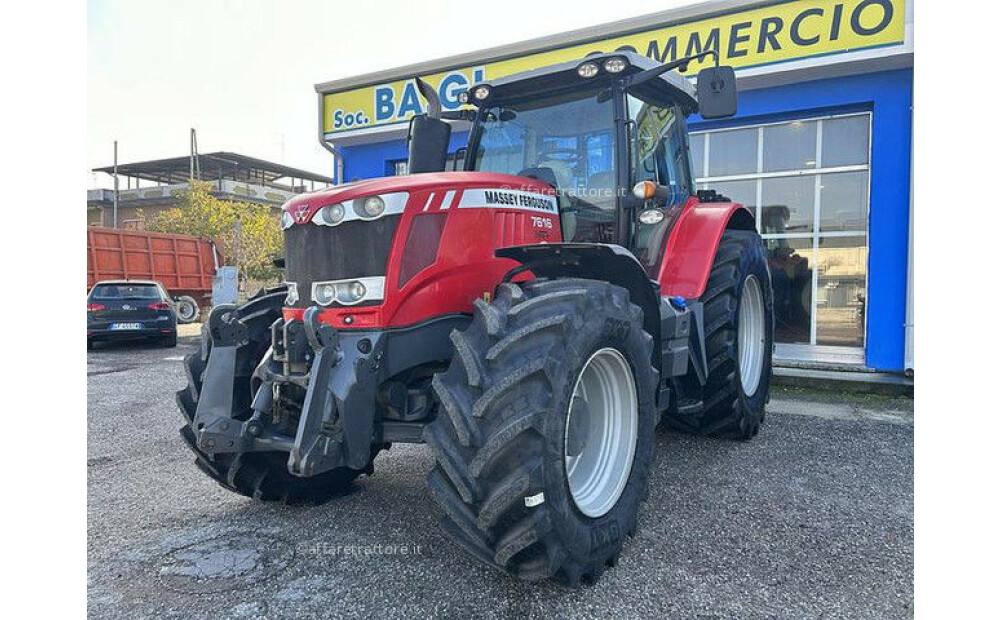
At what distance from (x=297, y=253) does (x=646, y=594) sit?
216 centimetres

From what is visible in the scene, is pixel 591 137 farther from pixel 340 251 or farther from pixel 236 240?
pixel 236 240

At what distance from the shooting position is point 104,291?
11680 mm

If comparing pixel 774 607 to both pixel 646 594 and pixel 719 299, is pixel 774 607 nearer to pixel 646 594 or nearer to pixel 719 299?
pixel 646 594

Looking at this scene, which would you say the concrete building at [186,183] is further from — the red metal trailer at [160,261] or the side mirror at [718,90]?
the side mirror at [718,90]

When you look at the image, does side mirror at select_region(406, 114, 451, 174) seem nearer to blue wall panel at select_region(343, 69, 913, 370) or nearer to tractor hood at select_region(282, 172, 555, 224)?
tractor hood at select_region(282, 172, 555, 224)

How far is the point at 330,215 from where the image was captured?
2807mm

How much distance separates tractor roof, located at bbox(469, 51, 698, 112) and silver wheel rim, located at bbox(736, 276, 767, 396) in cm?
170

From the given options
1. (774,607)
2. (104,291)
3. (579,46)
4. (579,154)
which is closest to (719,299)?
(579,154)

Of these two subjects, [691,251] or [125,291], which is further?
[125,291]

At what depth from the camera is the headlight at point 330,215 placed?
9.12 ft

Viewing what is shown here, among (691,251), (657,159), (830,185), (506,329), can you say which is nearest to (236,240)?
(830,185)

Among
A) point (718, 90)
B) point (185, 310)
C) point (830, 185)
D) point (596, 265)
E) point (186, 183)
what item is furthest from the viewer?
point (186, 183)

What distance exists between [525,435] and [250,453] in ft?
5.70

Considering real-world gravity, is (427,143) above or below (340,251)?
above
